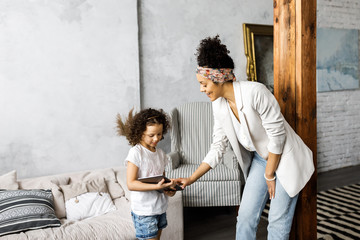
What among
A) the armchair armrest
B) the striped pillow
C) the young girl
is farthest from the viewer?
the armchair armrest

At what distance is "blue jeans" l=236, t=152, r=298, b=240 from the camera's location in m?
1.74

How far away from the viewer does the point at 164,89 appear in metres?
3.77

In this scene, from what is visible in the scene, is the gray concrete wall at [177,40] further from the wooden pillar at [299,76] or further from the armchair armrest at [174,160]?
the wooden pillar at [299,76]

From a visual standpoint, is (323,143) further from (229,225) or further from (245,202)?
(245,202)

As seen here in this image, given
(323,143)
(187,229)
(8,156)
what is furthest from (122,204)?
(323,143)

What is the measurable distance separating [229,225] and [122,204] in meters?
1.00

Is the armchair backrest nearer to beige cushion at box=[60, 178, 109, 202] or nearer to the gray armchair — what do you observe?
the gray armchair

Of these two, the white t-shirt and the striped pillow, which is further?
the striped pillow

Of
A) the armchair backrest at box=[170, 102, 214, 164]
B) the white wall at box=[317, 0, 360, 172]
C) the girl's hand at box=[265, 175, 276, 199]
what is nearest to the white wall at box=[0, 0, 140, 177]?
the armchair backrest at box=[170, 102, 214, 164]

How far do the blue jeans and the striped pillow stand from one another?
1346 millimetres

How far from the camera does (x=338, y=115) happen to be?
499 cm

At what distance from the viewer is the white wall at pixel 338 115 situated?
4.80 metres

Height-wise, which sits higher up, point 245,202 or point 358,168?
point 245,202

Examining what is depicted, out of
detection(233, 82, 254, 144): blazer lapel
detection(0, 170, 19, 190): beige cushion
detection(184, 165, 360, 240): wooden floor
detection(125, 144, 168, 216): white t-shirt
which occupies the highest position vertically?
detection(233, 82, 254, 144): blazer lapel
